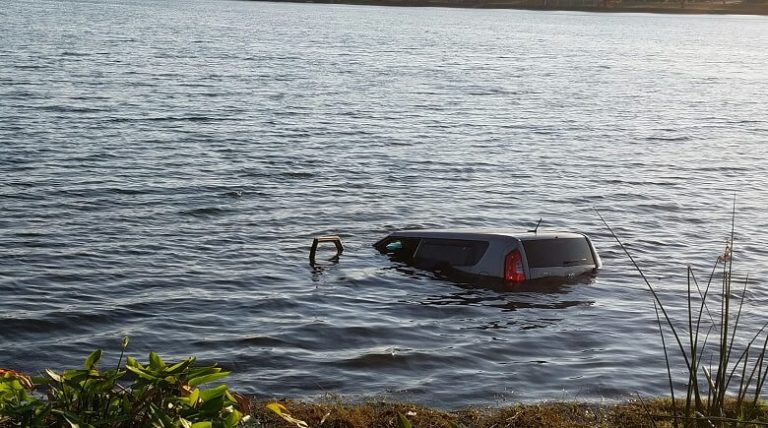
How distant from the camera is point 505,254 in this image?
17516 millimetres

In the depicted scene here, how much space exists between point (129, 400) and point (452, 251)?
13.4 meters

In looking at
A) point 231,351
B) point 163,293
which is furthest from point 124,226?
point 231,351

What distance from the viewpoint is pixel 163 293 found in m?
17.6

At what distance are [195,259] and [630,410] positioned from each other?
12146mm

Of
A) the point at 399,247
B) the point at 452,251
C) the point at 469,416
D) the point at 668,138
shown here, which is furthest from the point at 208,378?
the point at 668,138

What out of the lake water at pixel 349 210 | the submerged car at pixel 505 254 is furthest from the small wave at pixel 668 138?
the submerged car at pixel 505 254

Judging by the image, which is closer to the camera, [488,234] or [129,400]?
[129,400]

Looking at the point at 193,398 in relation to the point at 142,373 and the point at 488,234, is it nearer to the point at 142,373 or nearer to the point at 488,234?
the point at 142,373

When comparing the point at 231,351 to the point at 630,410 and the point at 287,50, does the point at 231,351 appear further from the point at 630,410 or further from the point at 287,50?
the point at 287,50

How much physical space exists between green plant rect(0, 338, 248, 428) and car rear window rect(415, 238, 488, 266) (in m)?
12.9

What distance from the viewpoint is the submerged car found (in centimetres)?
1750

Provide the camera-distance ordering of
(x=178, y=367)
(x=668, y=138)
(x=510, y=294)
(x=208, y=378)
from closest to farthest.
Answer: (x=208, y=378) → (x=178, y=367) → (x=510, y=294) → (x=668, y=138)

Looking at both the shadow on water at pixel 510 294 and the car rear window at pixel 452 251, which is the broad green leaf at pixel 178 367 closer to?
the shadow on water at pixel 510 294

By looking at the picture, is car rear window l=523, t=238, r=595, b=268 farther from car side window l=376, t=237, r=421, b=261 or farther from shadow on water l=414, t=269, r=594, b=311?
car side window l=376, t=237, r=421, b=261
